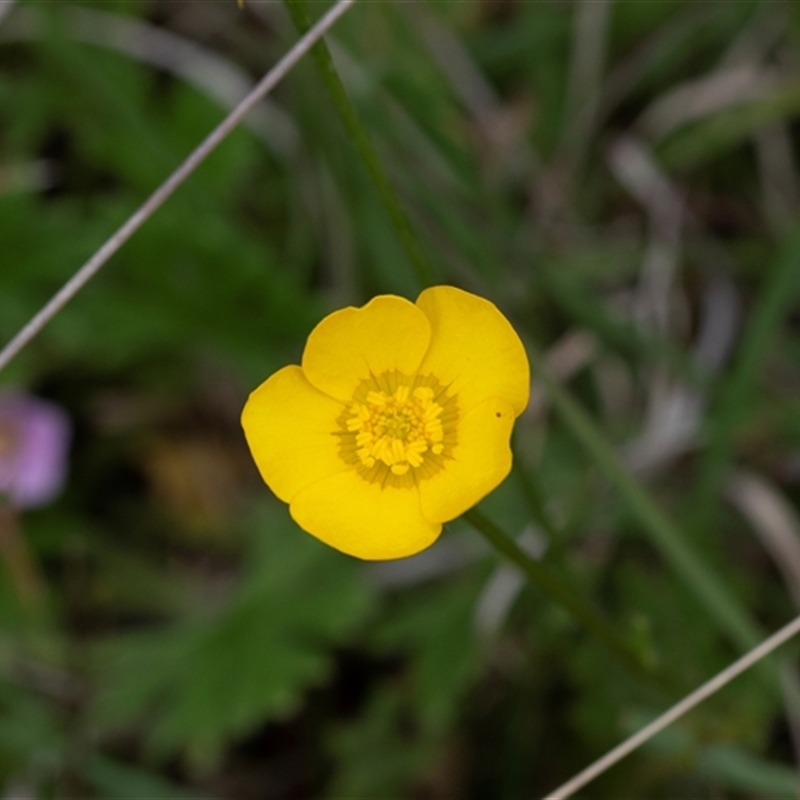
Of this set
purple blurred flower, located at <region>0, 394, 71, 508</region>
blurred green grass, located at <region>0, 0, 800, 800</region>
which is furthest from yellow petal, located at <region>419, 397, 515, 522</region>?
purple blurred flower, located at <region>0, 394, 71, 508</region>

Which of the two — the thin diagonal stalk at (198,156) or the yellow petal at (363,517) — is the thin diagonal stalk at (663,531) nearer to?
the yellow petal at (363,517)

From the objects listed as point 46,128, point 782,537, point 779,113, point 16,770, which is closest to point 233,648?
point 16,770

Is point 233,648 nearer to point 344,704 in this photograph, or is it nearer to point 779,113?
point 344,704

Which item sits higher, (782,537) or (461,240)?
(461,240)

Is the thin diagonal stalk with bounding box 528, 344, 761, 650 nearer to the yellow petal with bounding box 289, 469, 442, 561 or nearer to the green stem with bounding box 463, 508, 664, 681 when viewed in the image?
the green stem with bounding box 463, 508, 664, 681

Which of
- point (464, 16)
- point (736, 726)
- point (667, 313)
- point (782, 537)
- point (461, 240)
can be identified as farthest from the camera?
point (464, 16)

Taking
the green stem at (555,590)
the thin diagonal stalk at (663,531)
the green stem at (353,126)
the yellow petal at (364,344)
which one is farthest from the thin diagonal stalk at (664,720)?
the green stem at (353,126)

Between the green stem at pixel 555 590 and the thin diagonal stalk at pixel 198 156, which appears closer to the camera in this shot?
the green stem at pixel 555 590
